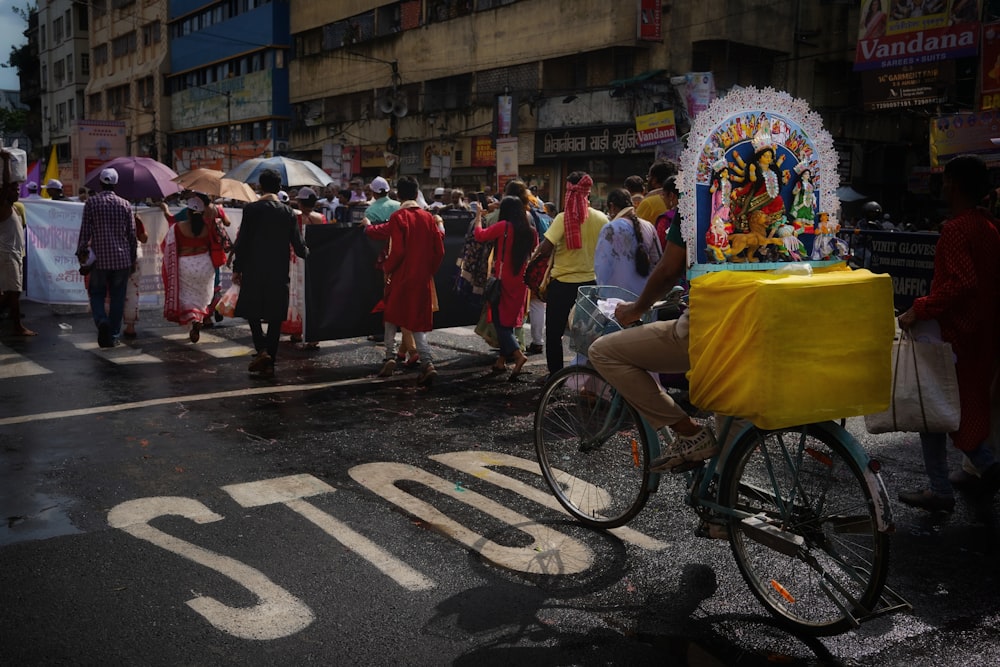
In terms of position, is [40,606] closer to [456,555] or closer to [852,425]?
[456,555]

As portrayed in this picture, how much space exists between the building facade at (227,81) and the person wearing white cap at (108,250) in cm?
4062

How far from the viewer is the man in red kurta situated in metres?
8.84

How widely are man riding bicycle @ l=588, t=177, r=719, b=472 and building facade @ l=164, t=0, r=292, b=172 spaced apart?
47.6 meters

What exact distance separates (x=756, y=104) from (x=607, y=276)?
343 centimetres

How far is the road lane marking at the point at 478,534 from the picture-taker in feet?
13.9

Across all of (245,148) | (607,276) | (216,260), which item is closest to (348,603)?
(607,276)

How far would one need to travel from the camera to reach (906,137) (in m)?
34.2

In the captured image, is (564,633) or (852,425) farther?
(852,425)

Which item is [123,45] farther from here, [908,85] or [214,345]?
[214,345]

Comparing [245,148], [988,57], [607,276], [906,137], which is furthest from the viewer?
[245,148]

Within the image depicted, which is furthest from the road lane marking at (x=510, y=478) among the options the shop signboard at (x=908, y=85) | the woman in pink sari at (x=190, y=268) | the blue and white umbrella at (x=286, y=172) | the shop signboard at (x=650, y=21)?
the shop signboard at (x=650, y=21)

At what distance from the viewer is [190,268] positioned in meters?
11.0

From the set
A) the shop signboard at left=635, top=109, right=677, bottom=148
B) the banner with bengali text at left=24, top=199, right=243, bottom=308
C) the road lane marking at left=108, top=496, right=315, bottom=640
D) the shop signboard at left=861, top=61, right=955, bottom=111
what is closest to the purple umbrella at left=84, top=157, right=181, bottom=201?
the banner with bengali text at left=24, top=199, right=243, bottom=308

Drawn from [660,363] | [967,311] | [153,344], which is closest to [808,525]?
[660,363]
